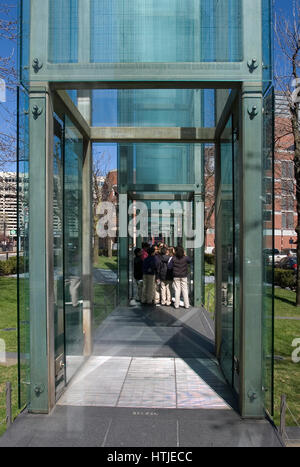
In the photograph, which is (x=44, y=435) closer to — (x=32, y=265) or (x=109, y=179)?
(x=32, y=265)

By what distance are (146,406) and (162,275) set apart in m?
8.19

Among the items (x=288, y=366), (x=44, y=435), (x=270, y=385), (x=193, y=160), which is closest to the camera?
(x=44, y=435)

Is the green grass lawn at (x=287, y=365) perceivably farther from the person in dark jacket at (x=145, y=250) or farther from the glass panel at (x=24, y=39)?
the glass panel at (x=24, y=39)

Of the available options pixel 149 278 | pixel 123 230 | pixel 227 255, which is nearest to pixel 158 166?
pixel 123 230

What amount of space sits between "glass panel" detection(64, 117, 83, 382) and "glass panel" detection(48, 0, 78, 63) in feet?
3.73

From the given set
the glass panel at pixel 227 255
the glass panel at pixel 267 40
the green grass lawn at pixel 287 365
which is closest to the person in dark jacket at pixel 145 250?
the green grass lawn at pixel 287 365

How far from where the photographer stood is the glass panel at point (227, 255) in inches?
229

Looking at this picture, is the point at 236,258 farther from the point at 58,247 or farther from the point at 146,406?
the point at 58,247

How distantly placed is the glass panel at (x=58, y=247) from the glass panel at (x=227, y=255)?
2.17 m

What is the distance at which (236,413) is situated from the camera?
Result: 15.7 ft

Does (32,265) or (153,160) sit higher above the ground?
(153,160)
